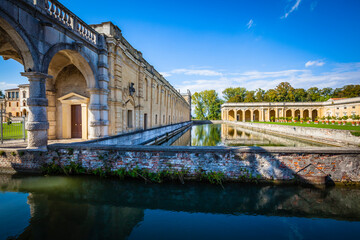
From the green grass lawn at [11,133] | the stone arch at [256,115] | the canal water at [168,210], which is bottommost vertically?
the canal water at [168,210]

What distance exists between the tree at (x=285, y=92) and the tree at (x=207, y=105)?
75.4 ft

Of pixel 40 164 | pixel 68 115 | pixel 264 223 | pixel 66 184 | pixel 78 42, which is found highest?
pixel 78 42

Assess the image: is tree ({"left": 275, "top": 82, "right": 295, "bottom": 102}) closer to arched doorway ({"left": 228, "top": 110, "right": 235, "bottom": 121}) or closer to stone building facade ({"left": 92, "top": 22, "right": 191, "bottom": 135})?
arched doorway ({"left": 228, "top": 110, "right": 235, "bottom": 121})

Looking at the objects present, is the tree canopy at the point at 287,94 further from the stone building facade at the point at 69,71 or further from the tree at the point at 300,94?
the stone building facade at the point at 69,71

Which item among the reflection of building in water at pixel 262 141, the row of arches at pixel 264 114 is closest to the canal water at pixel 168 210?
the reflection of building in water at pixel 262 141

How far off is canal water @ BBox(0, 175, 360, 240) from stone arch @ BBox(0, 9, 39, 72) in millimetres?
4088

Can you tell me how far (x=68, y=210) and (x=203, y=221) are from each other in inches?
134

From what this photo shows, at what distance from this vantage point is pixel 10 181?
232 inches

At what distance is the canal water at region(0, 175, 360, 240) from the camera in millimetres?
3691

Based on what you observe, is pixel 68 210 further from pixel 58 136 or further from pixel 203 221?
pixel 58 136

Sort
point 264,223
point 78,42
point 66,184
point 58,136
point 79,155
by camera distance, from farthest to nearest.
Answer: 1. point 58,136
2. point 78,42
3. point 79,155
4. point 66,184
5. point 264,223

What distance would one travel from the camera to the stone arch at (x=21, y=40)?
5.39m

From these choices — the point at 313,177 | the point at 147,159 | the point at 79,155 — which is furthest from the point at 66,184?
the point at 313,177

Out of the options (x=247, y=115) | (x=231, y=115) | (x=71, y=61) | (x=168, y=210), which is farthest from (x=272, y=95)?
(x=168, y=210)
